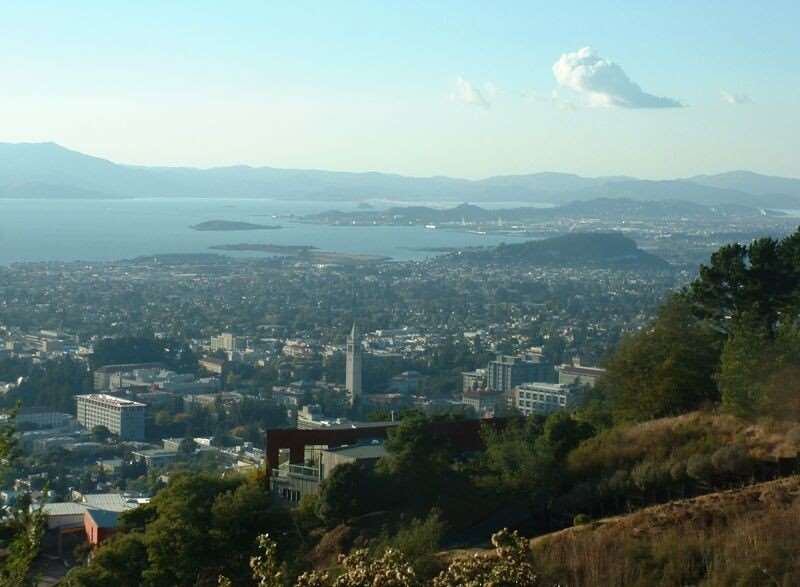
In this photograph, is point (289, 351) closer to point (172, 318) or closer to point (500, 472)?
point (172, 318)

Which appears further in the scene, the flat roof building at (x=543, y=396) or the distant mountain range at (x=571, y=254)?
the distant mountain range at (x=571, y=254)

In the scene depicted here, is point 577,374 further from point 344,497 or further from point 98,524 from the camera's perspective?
point 344,497

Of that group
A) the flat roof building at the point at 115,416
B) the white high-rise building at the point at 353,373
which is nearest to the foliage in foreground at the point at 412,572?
the flat roof building at the point at 115,416

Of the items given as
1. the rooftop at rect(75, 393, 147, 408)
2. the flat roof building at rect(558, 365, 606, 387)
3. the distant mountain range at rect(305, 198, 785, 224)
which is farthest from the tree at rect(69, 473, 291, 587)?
the distant mountain range at rect(305, 198, 785, 224)

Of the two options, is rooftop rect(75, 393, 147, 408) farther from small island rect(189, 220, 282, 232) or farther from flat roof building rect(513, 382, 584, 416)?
small island rect(189, 220, 282, 232)

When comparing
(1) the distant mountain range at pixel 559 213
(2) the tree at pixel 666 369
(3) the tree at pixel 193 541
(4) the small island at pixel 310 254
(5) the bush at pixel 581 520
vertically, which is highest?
(2) the tree at pixel 666 369

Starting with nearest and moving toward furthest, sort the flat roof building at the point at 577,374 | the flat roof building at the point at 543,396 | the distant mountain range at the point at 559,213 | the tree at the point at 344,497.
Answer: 1. the tree at the point at 344,497
2. the flat roof building at the point at 543,396
3. the flat roof building at the point at 577,374
4. the distant mountain range at the point at 559,213

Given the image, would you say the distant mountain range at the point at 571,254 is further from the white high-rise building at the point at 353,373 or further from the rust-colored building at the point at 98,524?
the rust-colored building at the point at 98,524
